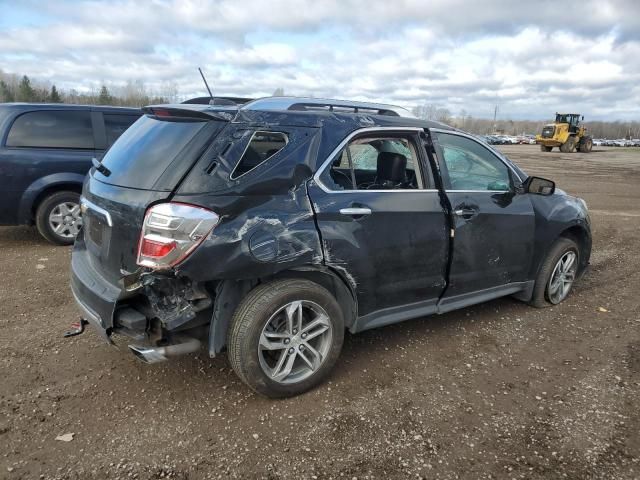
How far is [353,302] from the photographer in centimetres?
344

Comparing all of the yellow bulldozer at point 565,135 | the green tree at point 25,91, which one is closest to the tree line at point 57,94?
the green tree at point 25,91

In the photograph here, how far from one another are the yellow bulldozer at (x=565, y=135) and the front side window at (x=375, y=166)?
129ft

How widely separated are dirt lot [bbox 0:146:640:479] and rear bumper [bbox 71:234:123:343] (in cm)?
55

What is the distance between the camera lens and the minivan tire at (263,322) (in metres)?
2.96

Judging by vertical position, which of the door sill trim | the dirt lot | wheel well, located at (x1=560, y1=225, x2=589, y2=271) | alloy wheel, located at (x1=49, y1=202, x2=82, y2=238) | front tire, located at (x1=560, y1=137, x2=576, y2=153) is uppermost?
front tire, located at (x1=560, y1=137, x2=576, y2=153)

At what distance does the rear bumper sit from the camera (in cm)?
292

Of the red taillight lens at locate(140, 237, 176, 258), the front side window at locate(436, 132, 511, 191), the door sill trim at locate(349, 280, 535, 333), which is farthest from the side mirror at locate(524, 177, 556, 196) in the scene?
the red taillight lens at locate(140, 237, 176, 258)

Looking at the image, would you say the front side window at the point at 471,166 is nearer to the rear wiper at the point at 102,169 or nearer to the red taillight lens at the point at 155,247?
the red taillight lens at the point at 155,247

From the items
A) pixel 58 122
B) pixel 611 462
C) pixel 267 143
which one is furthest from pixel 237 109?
pixel 58 122

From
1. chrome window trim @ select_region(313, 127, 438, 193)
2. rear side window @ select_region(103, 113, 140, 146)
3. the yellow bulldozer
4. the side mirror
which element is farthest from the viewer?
the yellow bulldozer

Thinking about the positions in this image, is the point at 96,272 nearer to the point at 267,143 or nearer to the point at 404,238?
the point at 267,143

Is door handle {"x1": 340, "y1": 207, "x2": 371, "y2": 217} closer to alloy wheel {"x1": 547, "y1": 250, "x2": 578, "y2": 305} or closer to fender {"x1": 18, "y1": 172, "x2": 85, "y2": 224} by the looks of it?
alloy wheel {"x1": 547, "y1": 250, "x2": 578, "y2": 305}

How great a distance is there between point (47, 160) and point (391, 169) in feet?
16.0

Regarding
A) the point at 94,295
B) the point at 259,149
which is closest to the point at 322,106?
the point at 259,149
